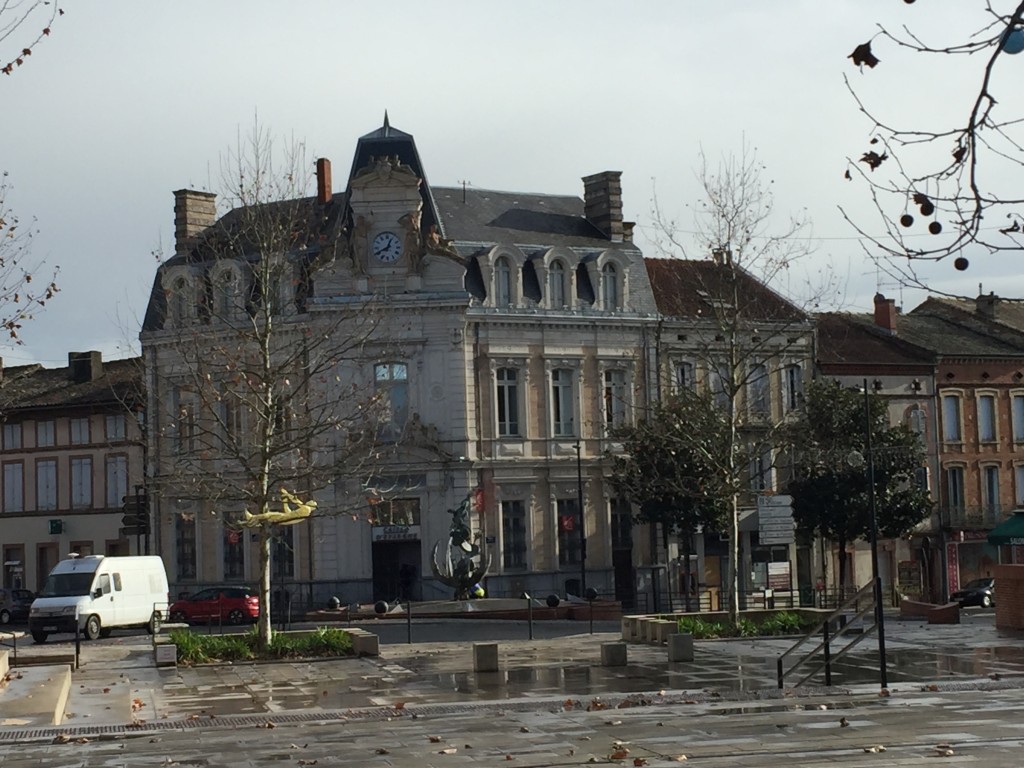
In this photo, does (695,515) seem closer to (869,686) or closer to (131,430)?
(131,430)

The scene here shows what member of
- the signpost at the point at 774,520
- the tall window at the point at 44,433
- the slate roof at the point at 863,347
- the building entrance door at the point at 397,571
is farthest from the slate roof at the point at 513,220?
the signpost at the point at 774,520

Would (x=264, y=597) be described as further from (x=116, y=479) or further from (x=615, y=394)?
(x=116, y=479)

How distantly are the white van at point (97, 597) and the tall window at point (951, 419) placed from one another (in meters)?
34.3

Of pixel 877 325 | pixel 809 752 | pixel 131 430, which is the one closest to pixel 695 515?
pixel 877 325

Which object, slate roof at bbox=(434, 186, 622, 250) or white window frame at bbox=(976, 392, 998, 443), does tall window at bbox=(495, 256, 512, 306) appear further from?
white window frame at bbox=(976, 392, 998, 443)

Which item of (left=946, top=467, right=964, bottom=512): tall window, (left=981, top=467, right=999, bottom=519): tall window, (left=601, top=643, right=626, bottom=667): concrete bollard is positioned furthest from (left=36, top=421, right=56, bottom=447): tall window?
(left=601, top=643, right=626, bottom=667): concrete bollard

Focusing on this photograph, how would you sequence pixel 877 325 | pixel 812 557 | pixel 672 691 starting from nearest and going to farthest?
pixel 672 691 < pixel 812 557 < pixel 877 325

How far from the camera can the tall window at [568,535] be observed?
56438 mm

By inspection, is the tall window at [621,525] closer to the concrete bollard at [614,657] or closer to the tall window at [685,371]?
the tall window at [685,371]

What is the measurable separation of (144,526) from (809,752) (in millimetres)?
21577

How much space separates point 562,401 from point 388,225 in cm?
887

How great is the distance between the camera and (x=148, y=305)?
5978cm

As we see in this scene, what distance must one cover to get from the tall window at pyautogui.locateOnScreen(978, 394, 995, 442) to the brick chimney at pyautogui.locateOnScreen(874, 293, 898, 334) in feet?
15.3

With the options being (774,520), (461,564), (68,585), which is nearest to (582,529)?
(461,564)
